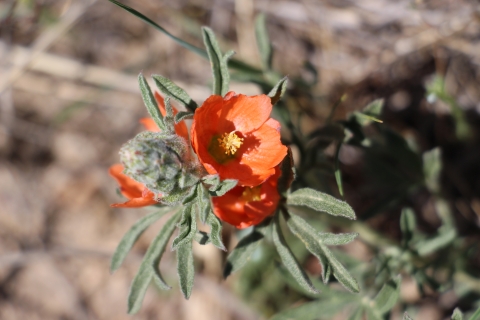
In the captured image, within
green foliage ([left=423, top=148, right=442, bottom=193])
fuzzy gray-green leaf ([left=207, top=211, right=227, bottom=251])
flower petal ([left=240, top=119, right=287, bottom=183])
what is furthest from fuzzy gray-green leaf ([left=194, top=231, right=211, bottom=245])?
green foliage ([left=423, top=148, right=442, bottom=193])

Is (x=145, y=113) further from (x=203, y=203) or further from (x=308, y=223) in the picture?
(x=203, y=203)

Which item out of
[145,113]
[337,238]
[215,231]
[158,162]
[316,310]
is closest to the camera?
[158,162]

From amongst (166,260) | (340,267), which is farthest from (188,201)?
(166,260)

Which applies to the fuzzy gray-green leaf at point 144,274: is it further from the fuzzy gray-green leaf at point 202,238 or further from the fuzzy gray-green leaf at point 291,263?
the fuzzy gray-green leaf at point 291,263

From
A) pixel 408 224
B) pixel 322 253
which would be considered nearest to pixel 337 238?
pixel 322 253

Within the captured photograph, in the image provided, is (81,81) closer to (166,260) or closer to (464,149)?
(166,260)

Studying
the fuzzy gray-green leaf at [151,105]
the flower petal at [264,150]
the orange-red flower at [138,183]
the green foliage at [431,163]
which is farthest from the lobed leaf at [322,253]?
→ the green foliage at [431,163]

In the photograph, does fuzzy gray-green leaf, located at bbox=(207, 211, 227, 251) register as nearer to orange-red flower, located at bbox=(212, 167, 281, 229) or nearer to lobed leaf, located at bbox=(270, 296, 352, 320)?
orange-red flower, located at bbox=(212, 167, 281, 229)
